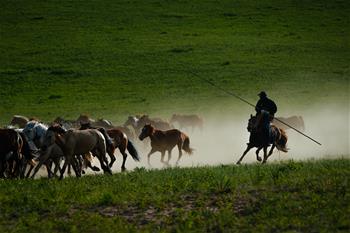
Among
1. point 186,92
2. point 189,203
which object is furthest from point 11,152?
point 186,92

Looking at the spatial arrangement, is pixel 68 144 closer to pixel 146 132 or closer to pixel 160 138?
pixel 146 132

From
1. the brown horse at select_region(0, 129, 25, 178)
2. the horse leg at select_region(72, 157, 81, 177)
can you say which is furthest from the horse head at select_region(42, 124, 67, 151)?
the brown horse at select_region(0, 129, 25, 178)

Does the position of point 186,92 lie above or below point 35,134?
above

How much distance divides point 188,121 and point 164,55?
17.0 metres

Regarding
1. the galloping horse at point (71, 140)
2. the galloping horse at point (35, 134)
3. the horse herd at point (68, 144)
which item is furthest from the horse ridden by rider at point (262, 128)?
the galloping horse at point (35, 134)

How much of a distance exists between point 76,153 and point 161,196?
4.99 metres

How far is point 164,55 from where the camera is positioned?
59.3m

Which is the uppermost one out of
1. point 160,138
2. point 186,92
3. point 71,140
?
point 186,92

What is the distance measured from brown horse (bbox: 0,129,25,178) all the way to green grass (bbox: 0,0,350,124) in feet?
70.0

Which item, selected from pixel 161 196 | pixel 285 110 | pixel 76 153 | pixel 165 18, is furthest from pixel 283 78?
pixel 161 196

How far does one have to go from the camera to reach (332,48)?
205 feet

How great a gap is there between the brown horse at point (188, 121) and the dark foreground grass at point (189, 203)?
23.6m

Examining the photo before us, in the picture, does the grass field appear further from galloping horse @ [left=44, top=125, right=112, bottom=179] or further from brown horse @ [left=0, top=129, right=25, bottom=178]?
brown horse @ [left=0, top=129, right=25, bottom=178]

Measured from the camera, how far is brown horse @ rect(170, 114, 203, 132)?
1689 inches
